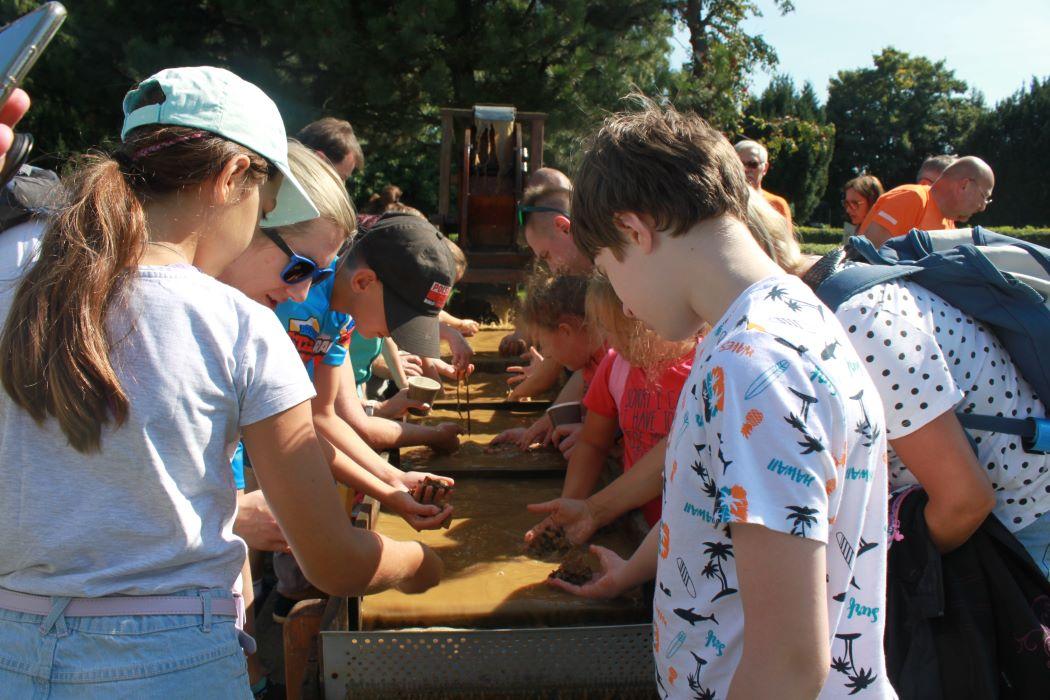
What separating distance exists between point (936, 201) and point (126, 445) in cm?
578

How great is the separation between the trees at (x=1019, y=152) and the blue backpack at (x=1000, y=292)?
3694 cm

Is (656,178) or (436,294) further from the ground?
(656,178)

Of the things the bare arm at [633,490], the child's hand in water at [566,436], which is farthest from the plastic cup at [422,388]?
the bare arm at [633,490]

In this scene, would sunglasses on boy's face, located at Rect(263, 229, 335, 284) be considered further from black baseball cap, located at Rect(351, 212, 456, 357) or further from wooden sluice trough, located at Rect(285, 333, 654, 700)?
wooden sluice trough, located at Rect(285, 333, 654, 700)

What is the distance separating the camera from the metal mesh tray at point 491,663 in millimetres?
1699

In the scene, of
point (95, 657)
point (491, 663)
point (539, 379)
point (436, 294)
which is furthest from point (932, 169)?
point (95, 657)

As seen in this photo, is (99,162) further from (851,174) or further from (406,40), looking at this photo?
(851,174)

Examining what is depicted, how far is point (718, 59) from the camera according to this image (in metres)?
14.9

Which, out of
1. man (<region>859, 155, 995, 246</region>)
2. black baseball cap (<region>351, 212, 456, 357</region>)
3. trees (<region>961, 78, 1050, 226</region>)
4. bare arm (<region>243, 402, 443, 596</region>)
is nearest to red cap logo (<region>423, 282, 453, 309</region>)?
black baseball cap (<region>351, 212, 456, 357</region>)

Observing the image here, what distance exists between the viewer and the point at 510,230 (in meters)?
9.70

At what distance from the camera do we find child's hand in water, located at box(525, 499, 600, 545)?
2.39m

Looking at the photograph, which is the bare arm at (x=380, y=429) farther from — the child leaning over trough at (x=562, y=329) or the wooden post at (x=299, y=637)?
the wooden post at (x=299, y=637)

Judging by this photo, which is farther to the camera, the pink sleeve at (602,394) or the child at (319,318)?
the pink sleeve at (602,394)

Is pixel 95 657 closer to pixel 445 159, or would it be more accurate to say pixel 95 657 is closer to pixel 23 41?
pixel 23 41
